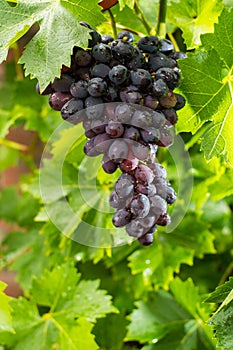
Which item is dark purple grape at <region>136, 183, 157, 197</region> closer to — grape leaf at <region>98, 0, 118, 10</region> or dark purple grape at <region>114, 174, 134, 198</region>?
dark purple grape at <region>114, 174, 134, 198</region>

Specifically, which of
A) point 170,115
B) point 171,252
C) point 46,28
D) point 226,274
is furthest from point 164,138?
point 226,274

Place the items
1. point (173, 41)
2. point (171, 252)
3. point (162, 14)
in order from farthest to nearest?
point (171, 252) < point (173, 41) < point (162, 14)

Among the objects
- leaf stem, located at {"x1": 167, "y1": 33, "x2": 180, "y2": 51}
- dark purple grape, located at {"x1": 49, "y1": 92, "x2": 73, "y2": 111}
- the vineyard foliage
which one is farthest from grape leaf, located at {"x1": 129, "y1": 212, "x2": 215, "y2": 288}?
dark purple grape, located at {"x1": 49, "y1": 92, "x2": 73, "y2": 111}

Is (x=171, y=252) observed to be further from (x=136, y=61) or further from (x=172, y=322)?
(x=136, y=61)

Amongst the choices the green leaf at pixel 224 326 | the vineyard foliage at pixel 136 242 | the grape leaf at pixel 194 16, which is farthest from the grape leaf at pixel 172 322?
the grape leaf at pixel 194 16

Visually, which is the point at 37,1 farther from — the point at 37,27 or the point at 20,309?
the point at 20,309

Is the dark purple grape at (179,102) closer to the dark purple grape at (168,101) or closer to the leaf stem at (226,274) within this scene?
the dark purple grape at (168,101)
